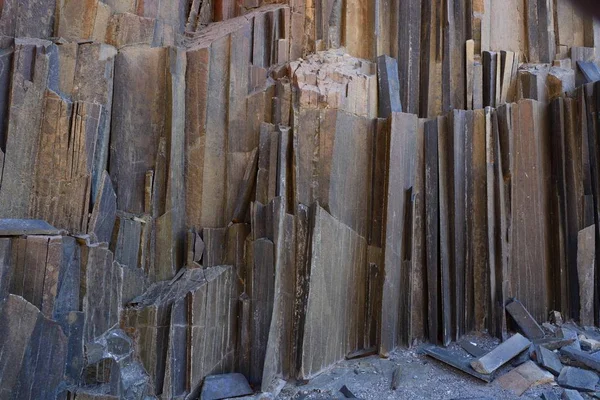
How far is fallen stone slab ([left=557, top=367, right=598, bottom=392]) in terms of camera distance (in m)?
4.58

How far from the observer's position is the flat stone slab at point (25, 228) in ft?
13.1

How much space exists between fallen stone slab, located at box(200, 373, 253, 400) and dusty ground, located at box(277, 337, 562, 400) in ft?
1.18

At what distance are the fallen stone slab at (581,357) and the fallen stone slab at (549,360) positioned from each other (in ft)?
0.35

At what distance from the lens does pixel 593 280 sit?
18.7 ft

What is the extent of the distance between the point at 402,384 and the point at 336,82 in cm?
334

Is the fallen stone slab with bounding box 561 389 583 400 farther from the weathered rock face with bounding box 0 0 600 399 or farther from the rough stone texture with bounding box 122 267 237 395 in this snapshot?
the rough stone texture with bounding box 122 267 237 395

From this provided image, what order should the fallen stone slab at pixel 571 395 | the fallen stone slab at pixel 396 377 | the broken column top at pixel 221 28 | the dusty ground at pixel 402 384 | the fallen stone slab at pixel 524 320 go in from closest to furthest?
the fallen stone slab at pixel 571 395
the dusty ground at pixel 402 384
the fallen stone slab at pixel 396 377
the fallen stone slab at pixel 524 320
the broken column top at pixel 221 28

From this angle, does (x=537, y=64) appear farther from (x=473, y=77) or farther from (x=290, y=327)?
(x=290, y=327)

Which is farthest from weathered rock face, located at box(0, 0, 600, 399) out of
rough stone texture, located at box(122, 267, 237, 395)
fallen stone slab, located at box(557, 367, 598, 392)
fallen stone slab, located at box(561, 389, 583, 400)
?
fallen stone slab, located at box(561, 389, 583, 400)

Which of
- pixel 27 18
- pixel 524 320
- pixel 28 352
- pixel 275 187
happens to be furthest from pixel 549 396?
pixel 27 18

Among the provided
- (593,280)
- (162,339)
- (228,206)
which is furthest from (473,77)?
(162,339)

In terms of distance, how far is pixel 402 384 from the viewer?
4.83 m

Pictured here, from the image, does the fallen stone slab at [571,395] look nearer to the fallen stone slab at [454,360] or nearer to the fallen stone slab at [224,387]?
the fallen stone slab at [454,360]

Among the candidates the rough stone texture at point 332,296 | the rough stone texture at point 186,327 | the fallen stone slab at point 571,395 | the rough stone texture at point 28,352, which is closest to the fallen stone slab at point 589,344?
the fallen stone slab at point 571,395
